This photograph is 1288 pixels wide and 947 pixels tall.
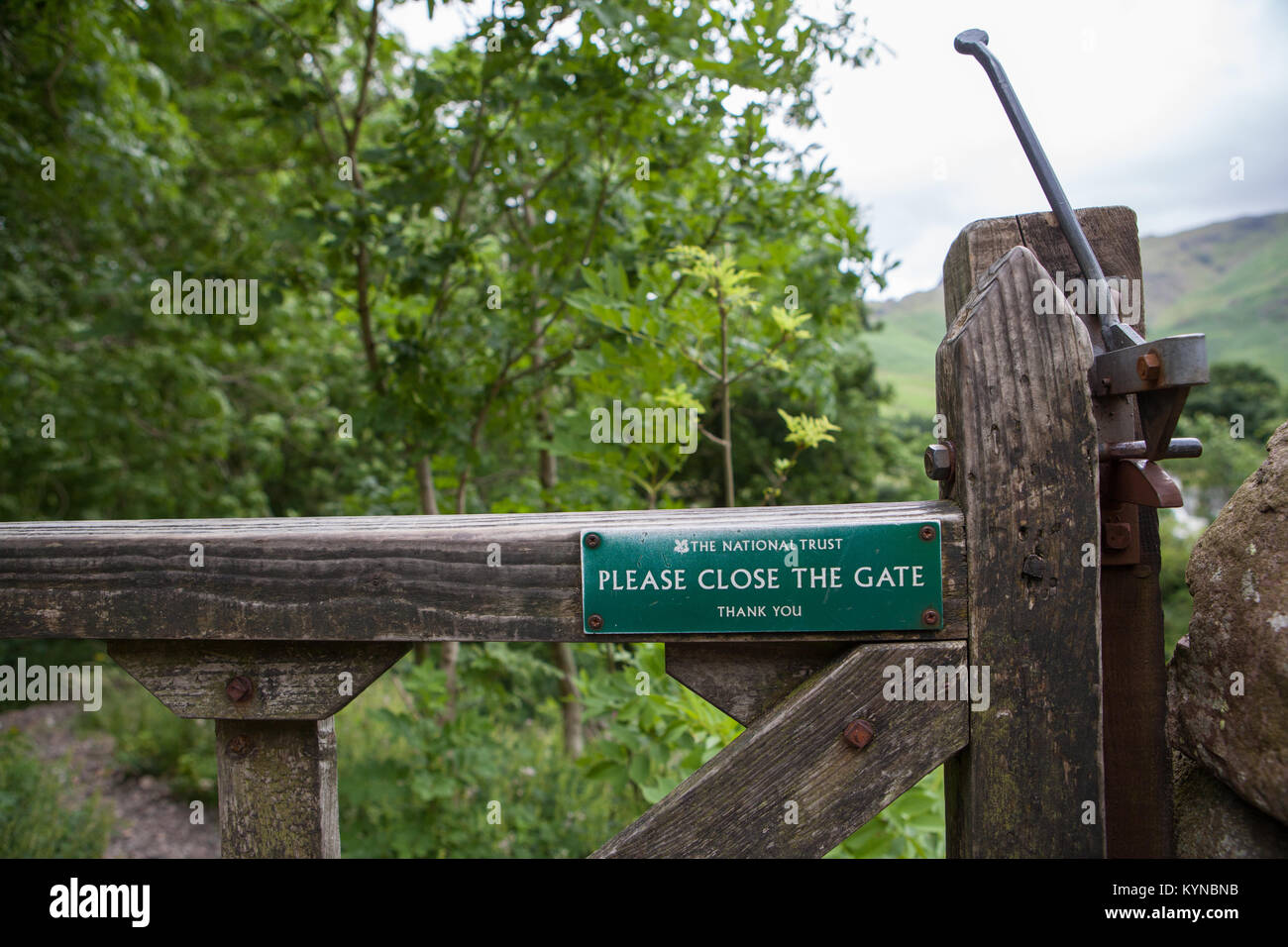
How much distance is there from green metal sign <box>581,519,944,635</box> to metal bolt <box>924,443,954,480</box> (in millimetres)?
96

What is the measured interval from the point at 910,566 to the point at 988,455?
19cm

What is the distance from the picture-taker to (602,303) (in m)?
2.37

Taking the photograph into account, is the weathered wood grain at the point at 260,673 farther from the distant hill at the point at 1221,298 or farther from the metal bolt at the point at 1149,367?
the distant hill at the point at 1221,298

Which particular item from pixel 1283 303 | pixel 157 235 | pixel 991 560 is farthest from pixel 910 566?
pixel 1283 303

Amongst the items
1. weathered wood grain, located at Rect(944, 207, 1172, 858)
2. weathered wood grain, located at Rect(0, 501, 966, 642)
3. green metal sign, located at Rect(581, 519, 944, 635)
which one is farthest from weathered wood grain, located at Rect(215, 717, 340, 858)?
weathered wood grain, located at Rect(944, 207, 1172, 858)

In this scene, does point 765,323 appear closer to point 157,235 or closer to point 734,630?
point 734,630

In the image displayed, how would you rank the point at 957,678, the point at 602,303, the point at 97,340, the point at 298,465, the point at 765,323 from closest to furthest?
the point at 957,678 < the point at 602,303 < the point at 765,323 < the point at 97,340 < the point at 298,465

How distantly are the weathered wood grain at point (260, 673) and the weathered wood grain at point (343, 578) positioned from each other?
0.17 feet

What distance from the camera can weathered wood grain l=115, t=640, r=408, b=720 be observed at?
1254 mm

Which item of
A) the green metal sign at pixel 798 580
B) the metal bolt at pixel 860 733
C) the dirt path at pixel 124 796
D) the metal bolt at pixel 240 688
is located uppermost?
the green metal sign at pixel 798 580

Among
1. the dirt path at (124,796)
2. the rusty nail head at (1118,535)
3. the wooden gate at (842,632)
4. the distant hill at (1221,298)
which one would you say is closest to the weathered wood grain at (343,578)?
the wooden gate at (842,632)

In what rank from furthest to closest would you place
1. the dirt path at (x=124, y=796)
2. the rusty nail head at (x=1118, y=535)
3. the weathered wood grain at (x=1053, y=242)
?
the dirt path at (x=124, y=796) < the weathered wood grain at (x=1053, y=242) < the rusty nail head at (x=1118, y=535)

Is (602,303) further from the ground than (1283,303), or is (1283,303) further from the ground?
(1283,303)

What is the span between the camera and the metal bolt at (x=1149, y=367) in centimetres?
106
